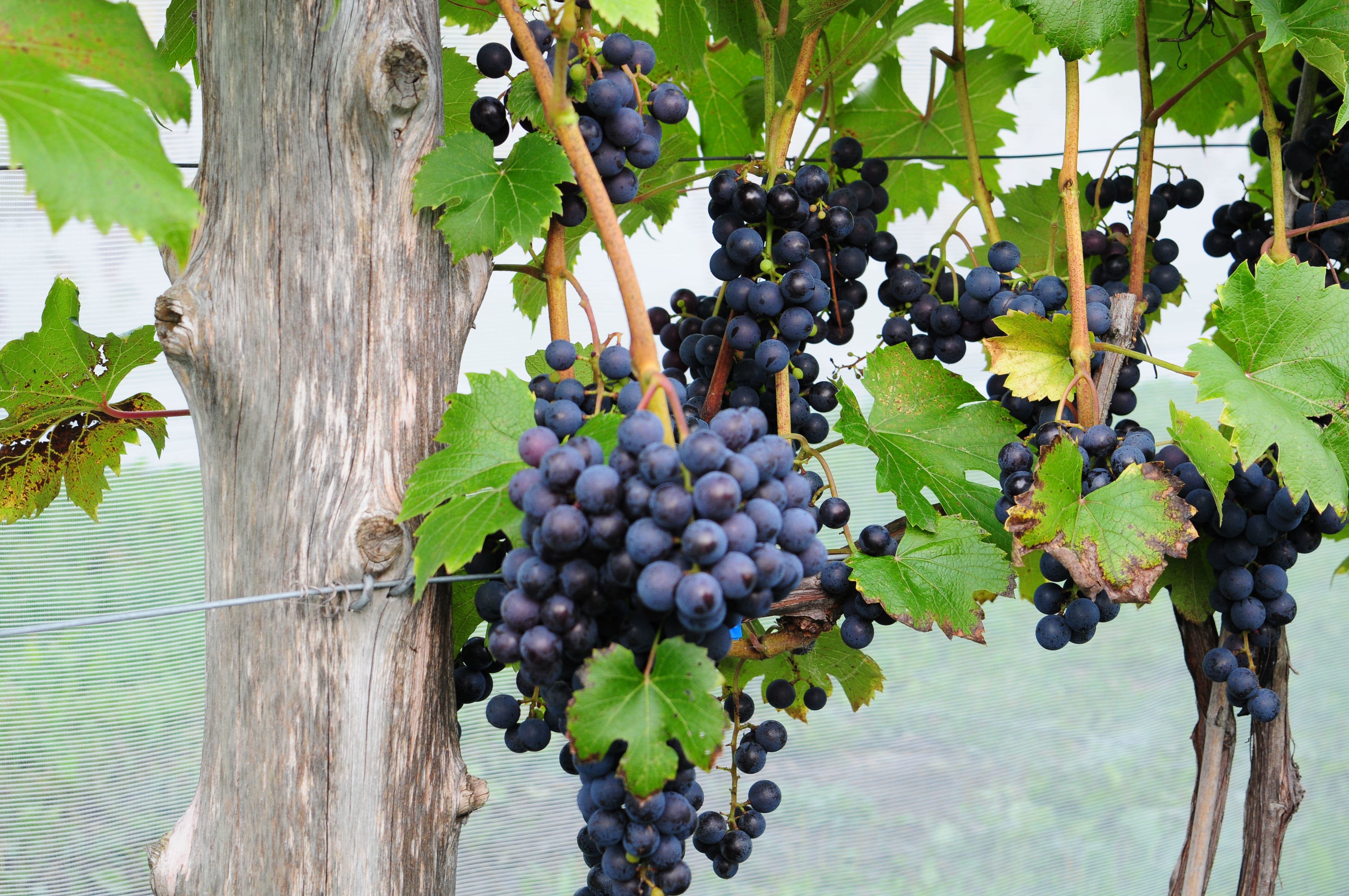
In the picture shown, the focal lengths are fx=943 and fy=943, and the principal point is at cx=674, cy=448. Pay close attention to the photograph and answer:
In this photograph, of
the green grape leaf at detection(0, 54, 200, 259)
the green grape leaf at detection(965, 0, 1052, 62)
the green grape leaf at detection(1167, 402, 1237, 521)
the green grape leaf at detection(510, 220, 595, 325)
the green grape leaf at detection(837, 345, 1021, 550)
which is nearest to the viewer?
the green grape leaf at detection(0, 54, 200, 259)

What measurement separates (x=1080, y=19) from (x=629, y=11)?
15.9 inches

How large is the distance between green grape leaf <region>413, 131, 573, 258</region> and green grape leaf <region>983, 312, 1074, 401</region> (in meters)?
0.39

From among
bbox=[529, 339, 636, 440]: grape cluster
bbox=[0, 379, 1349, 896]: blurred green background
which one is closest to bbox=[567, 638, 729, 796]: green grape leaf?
bbox=[529, 339, 636, 440]: grape cluster

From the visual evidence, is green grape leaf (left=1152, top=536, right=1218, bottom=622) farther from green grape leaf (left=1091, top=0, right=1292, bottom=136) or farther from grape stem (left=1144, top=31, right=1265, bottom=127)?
green grape leaf (left=1091, top=0, right=1292, bottom=136)

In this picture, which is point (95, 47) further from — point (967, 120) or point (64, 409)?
point (967, 120)

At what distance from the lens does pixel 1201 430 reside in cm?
72

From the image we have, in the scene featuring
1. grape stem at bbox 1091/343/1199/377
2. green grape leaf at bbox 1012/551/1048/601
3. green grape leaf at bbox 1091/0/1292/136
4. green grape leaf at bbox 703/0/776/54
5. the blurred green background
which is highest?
green grape leaf at bbox 1091/0/1292/136

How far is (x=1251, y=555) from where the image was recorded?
0.81 meters

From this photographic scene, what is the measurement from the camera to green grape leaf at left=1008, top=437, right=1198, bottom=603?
696 mm

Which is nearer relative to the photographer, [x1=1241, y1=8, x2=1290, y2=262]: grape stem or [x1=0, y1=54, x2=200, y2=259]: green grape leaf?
[x1=0, y1=54, x2=200, y2=259]: green grape leaf

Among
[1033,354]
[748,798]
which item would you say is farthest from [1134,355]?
[748,798]

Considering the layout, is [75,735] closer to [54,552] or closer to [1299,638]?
[54,552]

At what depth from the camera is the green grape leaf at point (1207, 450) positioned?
0.71 m

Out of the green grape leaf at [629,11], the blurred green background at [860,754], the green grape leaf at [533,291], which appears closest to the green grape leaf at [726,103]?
the green grape leaf at [533,291]
